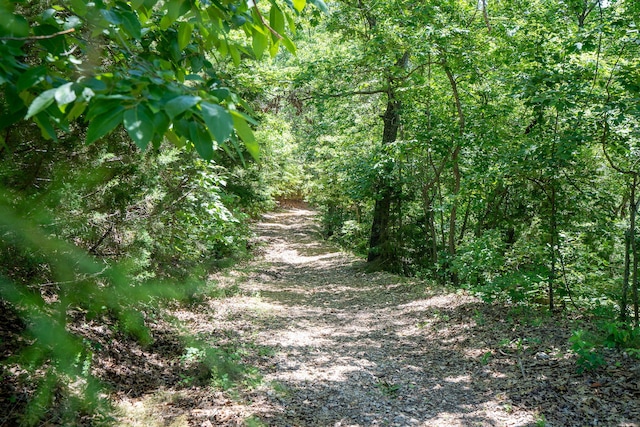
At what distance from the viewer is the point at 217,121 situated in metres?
1.17

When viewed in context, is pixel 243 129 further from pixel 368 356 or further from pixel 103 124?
pixel 368 356

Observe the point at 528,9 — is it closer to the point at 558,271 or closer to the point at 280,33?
the point at 558,271

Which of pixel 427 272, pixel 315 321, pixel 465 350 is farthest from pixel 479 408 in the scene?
pixel 427 272

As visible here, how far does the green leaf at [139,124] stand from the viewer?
1166 mm

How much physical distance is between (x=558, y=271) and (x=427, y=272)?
6.44 metres

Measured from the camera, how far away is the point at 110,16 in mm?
1672

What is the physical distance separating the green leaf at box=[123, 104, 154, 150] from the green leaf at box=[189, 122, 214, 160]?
0.43ft

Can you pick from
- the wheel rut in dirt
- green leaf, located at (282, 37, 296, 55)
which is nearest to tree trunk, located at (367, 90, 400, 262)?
the wheel rut in dirt

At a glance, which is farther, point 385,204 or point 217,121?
point 385,204

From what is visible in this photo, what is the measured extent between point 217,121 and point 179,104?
13cm

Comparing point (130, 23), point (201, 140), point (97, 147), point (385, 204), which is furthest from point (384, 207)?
point (201, 140)

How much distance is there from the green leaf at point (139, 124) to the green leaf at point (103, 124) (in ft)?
0.09

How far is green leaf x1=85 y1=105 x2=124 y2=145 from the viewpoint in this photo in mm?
1204

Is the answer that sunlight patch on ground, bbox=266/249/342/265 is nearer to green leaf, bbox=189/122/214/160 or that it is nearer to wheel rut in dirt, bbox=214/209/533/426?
wheel rut in dirt, bbox=214/209/533/426
